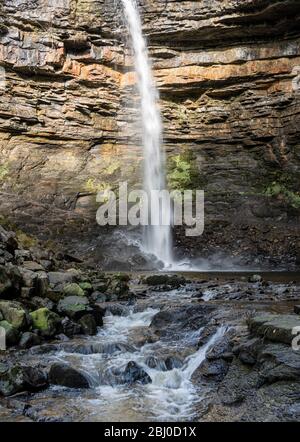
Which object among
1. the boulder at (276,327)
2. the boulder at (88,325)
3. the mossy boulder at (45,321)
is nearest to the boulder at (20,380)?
the mossy boulder at (45,321)

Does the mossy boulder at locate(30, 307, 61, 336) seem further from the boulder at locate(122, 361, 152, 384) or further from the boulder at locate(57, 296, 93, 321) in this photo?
the boulder at locate(122, 361, 152, 384)

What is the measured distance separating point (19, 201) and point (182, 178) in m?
7.81

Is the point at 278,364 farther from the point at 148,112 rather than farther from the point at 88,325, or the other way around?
the point at 148,112

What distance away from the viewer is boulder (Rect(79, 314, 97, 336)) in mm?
7492

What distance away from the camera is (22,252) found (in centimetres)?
1083

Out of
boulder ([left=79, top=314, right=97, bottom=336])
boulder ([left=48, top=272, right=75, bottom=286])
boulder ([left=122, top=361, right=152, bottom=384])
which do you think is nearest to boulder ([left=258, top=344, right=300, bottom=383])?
boulder ([left=122, top=361, right=152, bottom=384])

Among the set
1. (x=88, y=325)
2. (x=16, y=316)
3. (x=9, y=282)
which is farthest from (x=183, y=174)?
(x=16, y=316)

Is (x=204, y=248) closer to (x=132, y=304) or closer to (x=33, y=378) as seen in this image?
(x=132, y=304)

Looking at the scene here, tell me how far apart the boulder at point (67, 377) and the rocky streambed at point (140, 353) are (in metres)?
0.01

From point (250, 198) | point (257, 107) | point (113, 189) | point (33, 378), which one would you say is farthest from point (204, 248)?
point (33, 378)

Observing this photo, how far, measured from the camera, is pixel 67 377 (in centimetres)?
541

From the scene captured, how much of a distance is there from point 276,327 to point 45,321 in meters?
3.81
